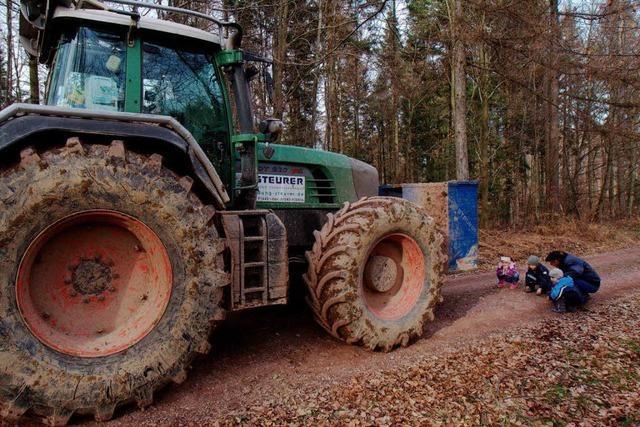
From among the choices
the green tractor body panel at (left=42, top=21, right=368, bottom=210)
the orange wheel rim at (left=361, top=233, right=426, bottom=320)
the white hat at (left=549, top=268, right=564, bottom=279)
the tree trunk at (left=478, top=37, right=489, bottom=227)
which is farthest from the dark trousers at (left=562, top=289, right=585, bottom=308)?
the tree trunk at (left=478, top=37, right=489, bottom=227)

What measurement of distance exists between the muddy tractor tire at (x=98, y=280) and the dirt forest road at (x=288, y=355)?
1.05 feet

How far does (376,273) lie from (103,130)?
2.87m

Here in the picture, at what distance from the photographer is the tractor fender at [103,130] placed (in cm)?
281

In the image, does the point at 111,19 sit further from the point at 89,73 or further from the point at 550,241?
the point at 550,241

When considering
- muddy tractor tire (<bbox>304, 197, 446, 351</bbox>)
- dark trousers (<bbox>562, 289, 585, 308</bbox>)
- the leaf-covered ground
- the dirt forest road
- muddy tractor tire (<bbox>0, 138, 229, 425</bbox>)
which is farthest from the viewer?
dark trousers (<bbox>562, 289, 585, 308</bbox>)

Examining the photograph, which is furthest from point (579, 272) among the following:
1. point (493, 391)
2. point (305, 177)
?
point (305, 177)

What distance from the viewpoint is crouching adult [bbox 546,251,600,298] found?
19.9ft

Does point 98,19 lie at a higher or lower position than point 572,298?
higher

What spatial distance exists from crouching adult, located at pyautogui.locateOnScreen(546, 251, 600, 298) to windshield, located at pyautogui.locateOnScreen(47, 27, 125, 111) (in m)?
6.04

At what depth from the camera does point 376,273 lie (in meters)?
4.54

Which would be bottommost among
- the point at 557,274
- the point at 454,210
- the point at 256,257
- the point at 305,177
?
the point at 557,274

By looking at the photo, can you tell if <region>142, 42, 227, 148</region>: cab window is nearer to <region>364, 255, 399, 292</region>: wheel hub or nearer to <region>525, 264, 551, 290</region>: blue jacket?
<region>364, 255, 399, 292</region>: wheel hub

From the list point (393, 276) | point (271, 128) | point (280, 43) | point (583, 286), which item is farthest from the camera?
point (280, 43)

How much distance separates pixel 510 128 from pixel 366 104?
729cm
